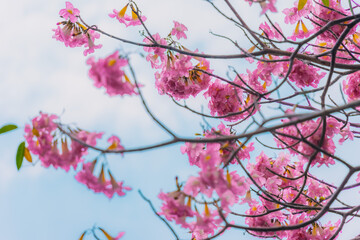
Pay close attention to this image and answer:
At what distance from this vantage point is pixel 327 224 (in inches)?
140

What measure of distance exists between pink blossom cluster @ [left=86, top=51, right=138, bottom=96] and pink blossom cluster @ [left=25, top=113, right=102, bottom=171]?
13.2 inches

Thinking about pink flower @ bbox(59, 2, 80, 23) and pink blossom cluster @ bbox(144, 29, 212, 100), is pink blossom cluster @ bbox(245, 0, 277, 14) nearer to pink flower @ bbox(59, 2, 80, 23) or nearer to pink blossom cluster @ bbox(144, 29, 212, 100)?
pink blossom cluster @ bbox(144, 29, 212, 100)

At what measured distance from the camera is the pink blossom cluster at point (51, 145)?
2.28 meters

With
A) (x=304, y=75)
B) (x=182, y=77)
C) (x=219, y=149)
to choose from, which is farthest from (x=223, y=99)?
(x=219, y=149)

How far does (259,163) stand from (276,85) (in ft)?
3.96

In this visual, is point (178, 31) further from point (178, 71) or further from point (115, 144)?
point (115, 144)

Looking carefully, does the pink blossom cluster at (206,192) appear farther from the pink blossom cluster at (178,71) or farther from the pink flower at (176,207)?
the pink blossom cluster at (178,71)

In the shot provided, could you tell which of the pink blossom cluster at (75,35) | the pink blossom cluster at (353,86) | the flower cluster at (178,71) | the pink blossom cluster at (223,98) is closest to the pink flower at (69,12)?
the pink blossom cluster at (75,35)

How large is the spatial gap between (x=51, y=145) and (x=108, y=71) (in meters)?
0.61

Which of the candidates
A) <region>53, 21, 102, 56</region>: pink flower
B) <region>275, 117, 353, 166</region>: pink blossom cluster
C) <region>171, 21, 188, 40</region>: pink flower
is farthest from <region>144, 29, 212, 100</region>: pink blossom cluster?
<region>275, 117, 353, 166</region>: pink blossom cluster

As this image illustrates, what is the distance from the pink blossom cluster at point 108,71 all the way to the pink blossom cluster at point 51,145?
13.2 inches

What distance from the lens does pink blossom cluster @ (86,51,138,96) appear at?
2055 mm

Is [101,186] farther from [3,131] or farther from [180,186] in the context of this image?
[3,131]

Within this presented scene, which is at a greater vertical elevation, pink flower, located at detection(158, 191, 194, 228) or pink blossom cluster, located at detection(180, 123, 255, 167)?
pink blossom cluster, located at detection(180, 123, 255, 167)
